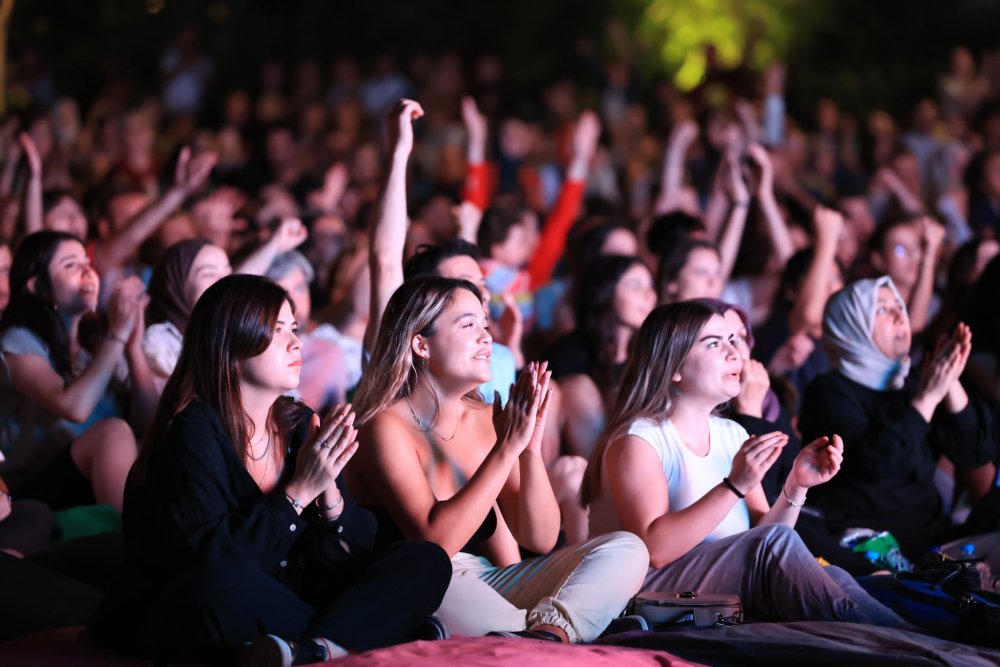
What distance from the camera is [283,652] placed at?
2744mm

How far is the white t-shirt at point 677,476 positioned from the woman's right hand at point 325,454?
99 cm

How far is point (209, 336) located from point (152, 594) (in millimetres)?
624

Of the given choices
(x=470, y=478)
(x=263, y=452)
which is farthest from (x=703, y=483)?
(x=263, y=452)

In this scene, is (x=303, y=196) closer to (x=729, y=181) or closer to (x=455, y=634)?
(x=729, y=181)

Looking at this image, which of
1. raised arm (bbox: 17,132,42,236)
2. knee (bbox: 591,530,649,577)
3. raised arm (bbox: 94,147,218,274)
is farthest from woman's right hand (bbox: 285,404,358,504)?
raised arm (bbox: 17,132,42,236)

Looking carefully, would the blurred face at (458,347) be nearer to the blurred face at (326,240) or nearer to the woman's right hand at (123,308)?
the woman's right hand at (123,308)

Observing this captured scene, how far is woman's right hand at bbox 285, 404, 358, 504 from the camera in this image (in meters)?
2.97

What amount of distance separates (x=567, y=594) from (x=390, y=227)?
1.43m

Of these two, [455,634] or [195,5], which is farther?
[195,5]

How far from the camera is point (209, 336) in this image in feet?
10.3

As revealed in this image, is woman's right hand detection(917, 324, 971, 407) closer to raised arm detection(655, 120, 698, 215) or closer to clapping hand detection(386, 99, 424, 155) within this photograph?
clapping hand detection(386, 99, 424, 155)

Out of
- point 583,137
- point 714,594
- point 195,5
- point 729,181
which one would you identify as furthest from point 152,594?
point 195,5

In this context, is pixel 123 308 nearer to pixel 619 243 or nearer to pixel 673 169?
pixel 619 243

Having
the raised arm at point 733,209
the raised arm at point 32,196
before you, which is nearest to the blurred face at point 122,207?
the raised arm at point 32,196
